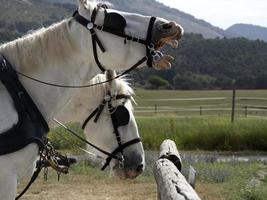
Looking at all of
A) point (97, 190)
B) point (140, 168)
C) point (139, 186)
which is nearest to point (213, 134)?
point (139, 186)

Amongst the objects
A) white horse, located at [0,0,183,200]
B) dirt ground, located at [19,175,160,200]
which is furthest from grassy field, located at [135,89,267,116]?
white horse, located at [0,0,183,200]

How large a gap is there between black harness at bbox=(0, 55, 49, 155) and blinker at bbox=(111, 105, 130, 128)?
1.04 metres

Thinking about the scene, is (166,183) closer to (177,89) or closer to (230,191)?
(230,191)

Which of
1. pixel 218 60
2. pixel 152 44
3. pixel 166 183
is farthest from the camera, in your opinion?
pixel 218 60

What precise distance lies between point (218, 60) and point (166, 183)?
3203 inches

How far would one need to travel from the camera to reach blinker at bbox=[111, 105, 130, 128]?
4145mm

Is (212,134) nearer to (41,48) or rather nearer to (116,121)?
(116,121)

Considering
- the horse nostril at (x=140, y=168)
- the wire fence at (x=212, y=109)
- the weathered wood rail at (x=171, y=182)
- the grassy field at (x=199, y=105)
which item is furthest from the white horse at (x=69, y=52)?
the wire fence at (x=212, y=109)

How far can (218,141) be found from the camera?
16906mm

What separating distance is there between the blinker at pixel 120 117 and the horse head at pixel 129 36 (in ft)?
3.00

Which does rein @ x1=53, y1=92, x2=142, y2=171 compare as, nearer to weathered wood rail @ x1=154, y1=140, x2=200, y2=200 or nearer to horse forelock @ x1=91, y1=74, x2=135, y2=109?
horse forelock @ x1=91, y1=74, x2=135, y2=109

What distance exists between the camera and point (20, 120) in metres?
3.03

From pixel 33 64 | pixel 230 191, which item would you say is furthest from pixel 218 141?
pixel 33 64

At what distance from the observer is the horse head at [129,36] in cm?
324
